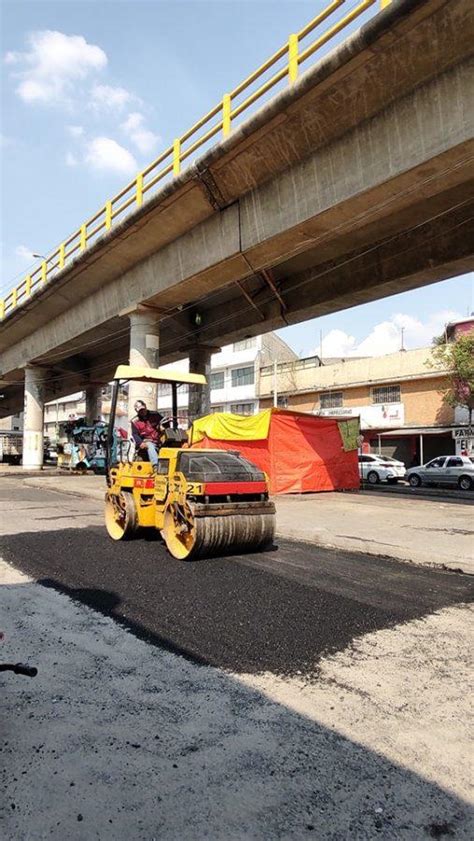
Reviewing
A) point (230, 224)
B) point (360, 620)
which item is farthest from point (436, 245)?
point (360, 620)

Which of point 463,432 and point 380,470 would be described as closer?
point 380,470

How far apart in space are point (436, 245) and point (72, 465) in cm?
2192

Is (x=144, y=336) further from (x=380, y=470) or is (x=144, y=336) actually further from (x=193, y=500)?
(x=380, y=470)

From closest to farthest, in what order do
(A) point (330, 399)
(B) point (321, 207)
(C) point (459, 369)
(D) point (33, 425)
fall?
(B) point (321, 207) < (C) point (459, 369) < (D) point (33, 425) < (A) point (330, 399)

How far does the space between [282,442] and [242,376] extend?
110 feet

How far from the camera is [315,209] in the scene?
472 inches

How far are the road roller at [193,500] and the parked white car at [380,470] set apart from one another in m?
21.4

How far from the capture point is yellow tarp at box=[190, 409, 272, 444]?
16359 millimetres

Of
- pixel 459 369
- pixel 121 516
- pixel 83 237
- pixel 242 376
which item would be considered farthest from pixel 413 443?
pixel 121 516

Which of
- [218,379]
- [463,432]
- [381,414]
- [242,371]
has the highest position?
[242,371]

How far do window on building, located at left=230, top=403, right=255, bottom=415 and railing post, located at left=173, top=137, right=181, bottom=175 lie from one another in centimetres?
3335

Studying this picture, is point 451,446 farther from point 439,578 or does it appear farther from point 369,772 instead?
point 369,772

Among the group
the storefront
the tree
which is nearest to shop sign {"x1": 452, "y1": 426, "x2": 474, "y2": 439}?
the tree

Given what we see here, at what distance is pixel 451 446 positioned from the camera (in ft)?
114
